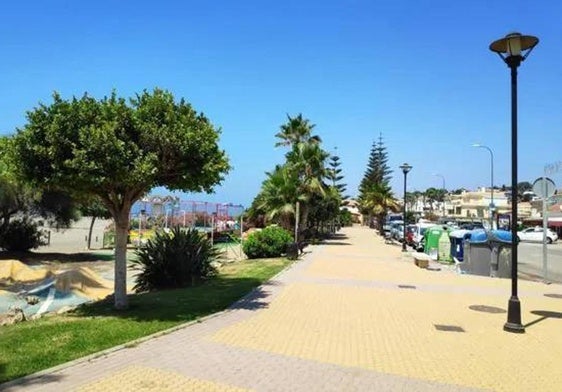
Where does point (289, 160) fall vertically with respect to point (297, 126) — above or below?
below

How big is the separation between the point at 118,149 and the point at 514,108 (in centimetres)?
688

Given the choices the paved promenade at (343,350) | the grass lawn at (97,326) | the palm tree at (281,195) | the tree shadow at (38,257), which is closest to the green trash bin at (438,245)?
the palm tree at (281,195)

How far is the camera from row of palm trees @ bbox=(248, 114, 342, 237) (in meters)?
35.8

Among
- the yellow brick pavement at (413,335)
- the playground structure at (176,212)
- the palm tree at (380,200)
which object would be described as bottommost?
the yellow brick pavement at (413,335)

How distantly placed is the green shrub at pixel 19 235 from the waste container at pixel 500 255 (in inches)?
834

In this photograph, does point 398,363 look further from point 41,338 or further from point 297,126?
point 297,126

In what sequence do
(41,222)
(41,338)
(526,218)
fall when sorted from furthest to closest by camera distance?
(526,218)
(41,222)
(41,338)

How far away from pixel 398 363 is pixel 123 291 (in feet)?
18.0

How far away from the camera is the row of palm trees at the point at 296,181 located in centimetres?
3584

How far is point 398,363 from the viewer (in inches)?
280

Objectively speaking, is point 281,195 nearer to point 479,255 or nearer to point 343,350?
point 479,255

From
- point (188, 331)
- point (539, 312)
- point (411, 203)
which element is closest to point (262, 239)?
point (539, 312)

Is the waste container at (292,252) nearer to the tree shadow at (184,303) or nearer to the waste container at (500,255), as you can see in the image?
the waste container at (500,255)

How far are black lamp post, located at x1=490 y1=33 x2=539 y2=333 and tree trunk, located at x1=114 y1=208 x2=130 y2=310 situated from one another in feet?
22.2
